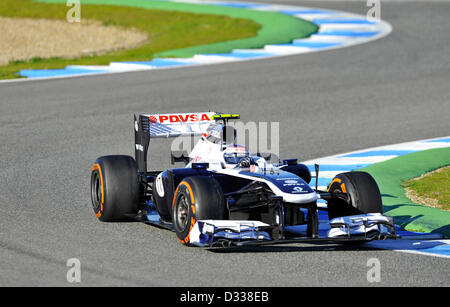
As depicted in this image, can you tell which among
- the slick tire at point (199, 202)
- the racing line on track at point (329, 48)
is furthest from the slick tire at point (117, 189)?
the racing line on track at point (329, 48)

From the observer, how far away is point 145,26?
27438 mm

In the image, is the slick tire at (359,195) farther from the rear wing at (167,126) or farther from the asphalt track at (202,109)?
the rear wing at (167,126)

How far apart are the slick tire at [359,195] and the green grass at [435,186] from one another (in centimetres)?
166

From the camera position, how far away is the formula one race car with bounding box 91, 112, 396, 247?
7906 millimetres

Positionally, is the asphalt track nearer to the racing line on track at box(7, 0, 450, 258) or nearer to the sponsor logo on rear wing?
the racing line on track at box(7, 0, 450, 258)

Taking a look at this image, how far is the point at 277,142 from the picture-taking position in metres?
13.5

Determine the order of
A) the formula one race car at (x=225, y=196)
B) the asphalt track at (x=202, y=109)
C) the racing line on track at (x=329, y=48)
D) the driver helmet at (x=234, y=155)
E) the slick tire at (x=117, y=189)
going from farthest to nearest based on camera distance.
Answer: the slick tire at (x=117, y=189), the driver helmet at (x=234, y=155), the racing line on track at (x=329, y=48), the formula one race car at (x=225, y=196), the asphalt track at (x=202, y=109)

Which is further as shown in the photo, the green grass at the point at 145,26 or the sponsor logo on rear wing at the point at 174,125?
the green grass at the point at 145,26

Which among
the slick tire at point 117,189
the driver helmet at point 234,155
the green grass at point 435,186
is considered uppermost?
the driver helmet at point 234,155

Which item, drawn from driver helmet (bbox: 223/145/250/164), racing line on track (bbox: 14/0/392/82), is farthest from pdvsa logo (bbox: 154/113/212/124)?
racing line on track (bbox: 14/0/392/82)

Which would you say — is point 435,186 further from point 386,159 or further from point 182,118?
point 182,118

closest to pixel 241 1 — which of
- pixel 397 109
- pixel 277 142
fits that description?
pixel 397 109

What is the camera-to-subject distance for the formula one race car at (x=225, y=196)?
791 centimetres

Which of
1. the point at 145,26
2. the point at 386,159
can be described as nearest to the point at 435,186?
the point at 386,159
